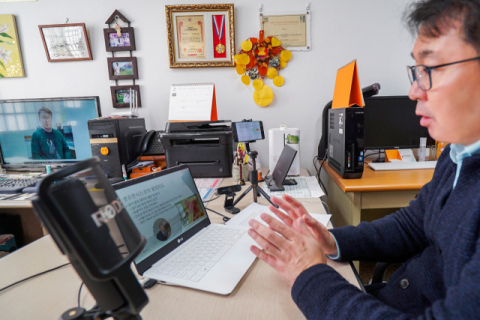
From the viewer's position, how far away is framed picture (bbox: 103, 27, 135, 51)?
70.6 inches

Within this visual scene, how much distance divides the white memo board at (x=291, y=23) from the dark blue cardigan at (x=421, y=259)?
4.44ft

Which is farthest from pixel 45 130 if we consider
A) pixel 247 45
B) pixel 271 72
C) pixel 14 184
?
pixel 271 72

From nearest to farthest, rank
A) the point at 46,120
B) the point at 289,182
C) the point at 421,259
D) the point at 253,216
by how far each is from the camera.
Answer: the point at 421,259 < the point at 253,216 < the point at 289,182 < the point at 46,120

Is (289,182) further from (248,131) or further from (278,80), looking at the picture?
(278,80)

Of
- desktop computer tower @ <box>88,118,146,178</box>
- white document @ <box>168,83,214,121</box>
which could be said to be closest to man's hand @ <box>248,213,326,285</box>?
white document @ <box>168,83,214,121</box>

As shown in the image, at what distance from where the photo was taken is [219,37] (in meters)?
1.78

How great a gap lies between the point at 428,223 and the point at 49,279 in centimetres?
100

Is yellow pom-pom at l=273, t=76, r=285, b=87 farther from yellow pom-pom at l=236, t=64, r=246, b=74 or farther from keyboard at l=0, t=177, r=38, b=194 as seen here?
keyboard at l=0, t=177, r=38, b=194

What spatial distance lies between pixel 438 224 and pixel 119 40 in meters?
2.06

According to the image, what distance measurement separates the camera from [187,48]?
1.80m

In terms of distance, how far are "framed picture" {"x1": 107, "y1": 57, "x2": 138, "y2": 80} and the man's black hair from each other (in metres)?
1.75

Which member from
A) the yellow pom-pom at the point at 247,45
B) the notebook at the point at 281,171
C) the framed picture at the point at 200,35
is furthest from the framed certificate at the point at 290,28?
the notebook at the point at 281,171

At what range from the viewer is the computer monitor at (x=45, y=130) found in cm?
172

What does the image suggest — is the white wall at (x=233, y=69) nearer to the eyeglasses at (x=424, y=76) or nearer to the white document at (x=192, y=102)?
the white document at (x=192, y=102)
